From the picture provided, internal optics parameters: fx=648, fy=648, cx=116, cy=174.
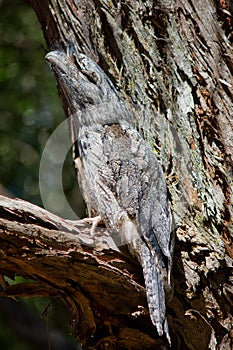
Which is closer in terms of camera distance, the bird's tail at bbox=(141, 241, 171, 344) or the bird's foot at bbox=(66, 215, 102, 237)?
the bird's tail at bbox=(141, 241, 171, 344)

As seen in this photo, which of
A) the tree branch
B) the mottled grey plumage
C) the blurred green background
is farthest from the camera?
the blurred green background

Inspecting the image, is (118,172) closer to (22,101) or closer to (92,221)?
(92,221)

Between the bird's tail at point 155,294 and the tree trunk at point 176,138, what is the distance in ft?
0.21

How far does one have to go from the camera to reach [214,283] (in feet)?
9.86

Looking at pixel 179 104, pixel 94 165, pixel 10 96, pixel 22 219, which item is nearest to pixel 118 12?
pixel 179 104

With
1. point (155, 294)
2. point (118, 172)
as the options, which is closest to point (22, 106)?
point (118, 172)

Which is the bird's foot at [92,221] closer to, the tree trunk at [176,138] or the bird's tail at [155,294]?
the tree trunk at [176,138]

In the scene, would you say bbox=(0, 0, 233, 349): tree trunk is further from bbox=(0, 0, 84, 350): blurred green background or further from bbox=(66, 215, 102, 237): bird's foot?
bbox=(0, 0, 84, 350): blurred green background

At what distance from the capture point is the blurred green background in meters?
6.78

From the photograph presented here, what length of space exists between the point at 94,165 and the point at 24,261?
31.7 inches

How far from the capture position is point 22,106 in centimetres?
676

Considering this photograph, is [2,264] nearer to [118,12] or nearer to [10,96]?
[118,12]

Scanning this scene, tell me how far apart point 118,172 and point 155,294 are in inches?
28.8

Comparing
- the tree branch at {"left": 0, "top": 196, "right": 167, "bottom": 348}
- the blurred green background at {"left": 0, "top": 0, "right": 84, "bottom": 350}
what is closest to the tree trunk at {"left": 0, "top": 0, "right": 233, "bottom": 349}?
the tree branch at {"left": 0, "top": 196, "right": 167, "bottom": 348}
